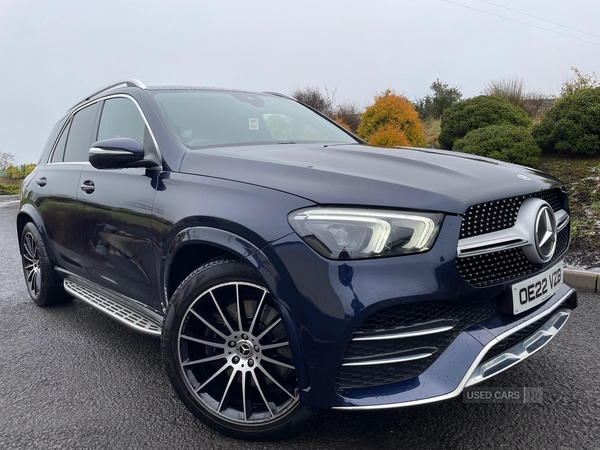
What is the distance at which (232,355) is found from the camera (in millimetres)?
2199

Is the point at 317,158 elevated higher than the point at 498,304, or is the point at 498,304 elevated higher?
the point at 317,158

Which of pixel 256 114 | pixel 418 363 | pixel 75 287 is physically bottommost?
pixel 75 287

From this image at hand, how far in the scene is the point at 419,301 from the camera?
5.86 ft

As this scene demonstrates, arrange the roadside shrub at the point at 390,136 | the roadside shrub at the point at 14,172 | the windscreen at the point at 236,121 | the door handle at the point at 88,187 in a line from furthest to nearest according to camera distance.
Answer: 1. the roadside shrub at the point at 14,172
2. the roadside shrub at the point at 390,136
3. the door handle at the point at 88,187
4. the windscreen at the point at 236,121

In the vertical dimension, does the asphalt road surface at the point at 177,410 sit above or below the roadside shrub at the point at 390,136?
below

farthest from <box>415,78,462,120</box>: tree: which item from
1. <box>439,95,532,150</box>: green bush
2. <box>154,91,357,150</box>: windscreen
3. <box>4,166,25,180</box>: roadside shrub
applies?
<box>4,166,25,180</box>: roadside shrub

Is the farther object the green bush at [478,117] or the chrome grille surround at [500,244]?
Result: the green bush at [478,117]

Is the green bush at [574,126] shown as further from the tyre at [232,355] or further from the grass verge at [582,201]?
the tyre at [232,355]

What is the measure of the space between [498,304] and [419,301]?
1.41ft

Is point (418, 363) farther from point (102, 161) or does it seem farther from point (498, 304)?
point (102, 161)

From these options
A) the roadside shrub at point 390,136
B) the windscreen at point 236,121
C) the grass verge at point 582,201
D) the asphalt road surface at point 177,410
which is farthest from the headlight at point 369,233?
the roadside shrub at point 390,136

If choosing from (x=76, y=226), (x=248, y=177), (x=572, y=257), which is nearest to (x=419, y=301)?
(x=248, y=177)

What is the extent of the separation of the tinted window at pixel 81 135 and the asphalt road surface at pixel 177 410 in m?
1.39

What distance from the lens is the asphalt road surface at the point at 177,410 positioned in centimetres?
220
